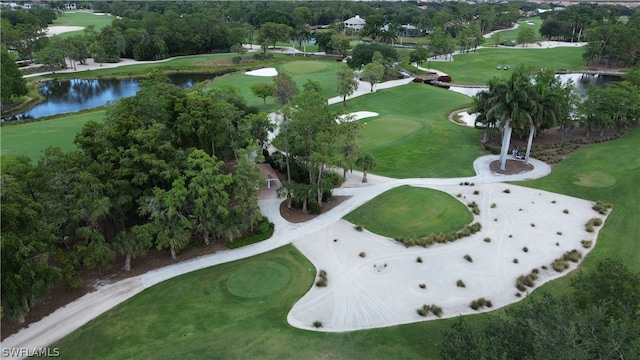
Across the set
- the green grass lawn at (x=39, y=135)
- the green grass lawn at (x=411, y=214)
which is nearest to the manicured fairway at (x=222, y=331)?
the green grass lawn at (x=411, y=214)

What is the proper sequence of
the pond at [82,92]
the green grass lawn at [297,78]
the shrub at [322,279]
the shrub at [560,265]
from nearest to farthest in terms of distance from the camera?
1. the shrub at [322,279]
2. the shrub at [560,265]
3. the pond at [82,92]
4. the green grass lawn at [297,78]

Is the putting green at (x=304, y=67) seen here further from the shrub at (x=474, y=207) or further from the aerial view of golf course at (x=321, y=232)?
the shrub at (x=474, y=207)

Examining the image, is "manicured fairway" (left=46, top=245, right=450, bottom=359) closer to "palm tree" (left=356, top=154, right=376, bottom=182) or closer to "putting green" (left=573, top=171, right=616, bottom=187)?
"palm tree" (left=356, top=154, right=376, bottom=182)

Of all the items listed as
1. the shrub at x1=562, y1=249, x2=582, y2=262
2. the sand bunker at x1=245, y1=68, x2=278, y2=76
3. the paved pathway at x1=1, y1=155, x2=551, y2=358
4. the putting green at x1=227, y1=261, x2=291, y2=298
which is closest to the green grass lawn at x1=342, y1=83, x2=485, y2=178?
the paved pathway at x1=1, y1=155, x2=551, y2=358

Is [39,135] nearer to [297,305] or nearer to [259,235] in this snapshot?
[259,235]

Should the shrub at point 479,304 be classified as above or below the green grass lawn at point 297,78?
below

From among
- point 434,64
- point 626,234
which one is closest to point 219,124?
→ point 626,234

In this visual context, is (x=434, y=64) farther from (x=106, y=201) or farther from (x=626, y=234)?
(x=106, y=201)
